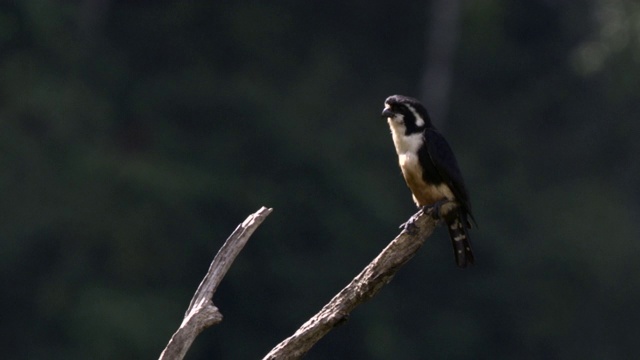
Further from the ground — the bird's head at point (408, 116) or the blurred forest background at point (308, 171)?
the blurred forest background at point (308, 171)

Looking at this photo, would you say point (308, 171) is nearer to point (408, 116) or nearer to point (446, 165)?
point (408, 116)

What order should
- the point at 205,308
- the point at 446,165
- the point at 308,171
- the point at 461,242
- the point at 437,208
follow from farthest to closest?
the point at 308,171, the point at 446,165, the point at 461,242, the point at 437,208, the point at 205,308

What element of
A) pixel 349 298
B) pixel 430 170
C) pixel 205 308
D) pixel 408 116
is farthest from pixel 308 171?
pixel 205 308

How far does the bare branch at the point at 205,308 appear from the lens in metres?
9.81

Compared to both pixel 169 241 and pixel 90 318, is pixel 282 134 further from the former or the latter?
pixel 90 318

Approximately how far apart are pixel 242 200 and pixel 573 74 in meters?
7.28

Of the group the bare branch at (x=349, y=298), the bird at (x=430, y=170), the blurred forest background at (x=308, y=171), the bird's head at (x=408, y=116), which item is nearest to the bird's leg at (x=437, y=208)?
the bird at (x=430, y=170)

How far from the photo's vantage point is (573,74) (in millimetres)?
37812

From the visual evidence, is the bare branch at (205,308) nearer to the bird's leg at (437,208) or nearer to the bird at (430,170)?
the bird's leg at (437,208)

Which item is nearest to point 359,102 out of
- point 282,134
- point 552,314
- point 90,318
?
point 282,134

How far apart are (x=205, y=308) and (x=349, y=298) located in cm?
69

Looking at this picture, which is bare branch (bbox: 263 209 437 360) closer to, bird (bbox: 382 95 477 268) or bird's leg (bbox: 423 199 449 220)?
bird's leg (bbox: 423 199 449 220)

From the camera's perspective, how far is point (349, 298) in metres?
10.1

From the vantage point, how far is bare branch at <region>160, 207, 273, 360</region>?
9812 millimetres
